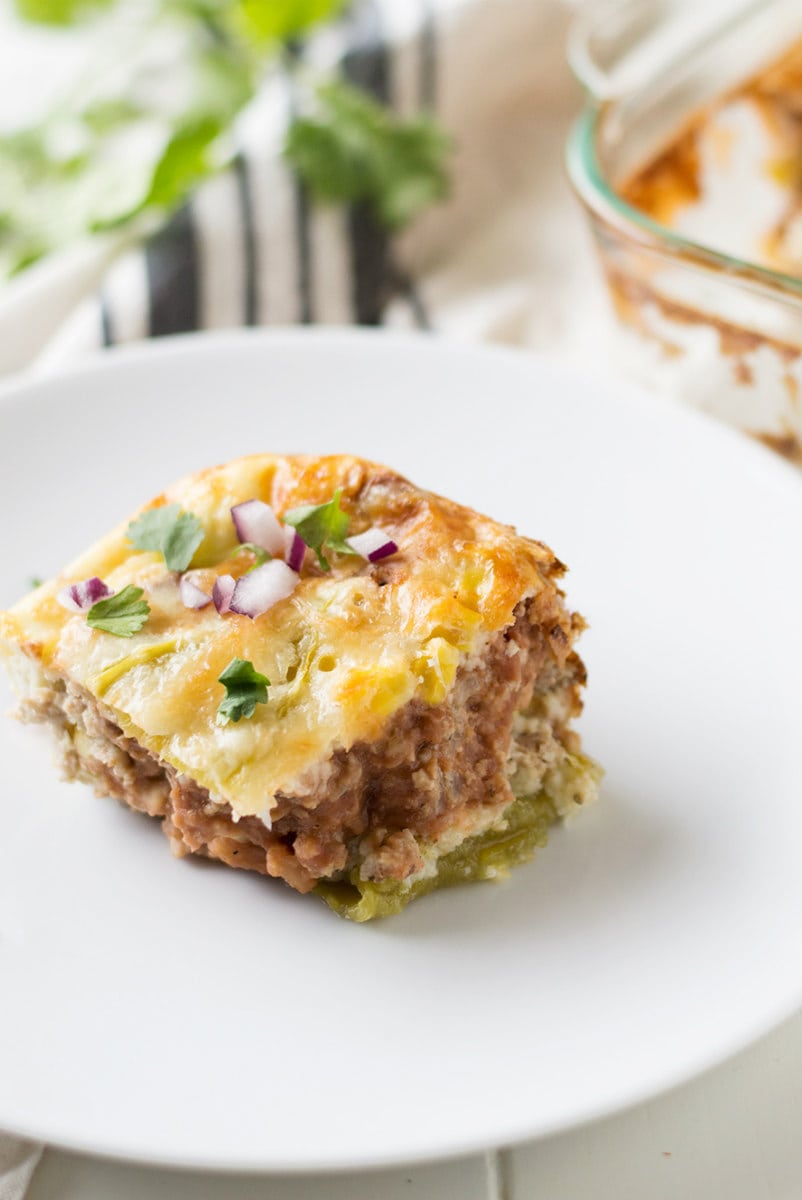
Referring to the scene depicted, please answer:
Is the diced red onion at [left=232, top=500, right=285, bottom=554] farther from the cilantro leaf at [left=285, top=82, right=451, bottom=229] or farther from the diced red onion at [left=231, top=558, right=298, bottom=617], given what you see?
Result: the cilantro leaf at [left=285, top=82, right=451, bottom=229]

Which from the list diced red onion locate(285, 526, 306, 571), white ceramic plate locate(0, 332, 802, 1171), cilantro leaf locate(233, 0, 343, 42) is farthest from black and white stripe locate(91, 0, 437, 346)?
diced red onion locate(285, 526, 306, 571)

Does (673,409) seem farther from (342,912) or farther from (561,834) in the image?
(342,912)

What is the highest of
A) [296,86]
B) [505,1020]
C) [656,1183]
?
[296,86]

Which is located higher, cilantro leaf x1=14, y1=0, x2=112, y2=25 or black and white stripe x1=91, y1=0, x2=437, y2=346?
cilantro leaf x1=14, y1=0, x2=112, y2=25

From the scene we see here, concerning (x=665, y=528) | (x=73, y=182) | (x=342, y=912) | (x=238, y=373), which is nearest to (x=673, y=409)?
(x=665, y=528)

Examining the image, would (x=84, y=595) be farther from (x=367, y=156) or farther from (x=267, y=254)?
(x=367, y=156)
